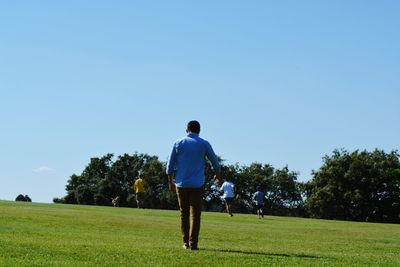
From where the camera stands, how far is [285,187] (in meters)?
138

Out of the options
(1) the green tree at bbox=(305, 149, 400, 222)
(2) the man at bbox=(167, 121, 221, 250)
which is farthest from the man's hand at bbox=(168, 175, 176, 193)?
(1) the green tree at bbox=(305, 149, 400, 222)

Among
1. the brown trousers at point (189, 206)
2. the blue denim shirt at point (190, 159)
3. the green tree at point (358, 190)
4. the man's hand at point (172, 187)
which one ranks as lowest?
the brown trousers at point (189, 206)

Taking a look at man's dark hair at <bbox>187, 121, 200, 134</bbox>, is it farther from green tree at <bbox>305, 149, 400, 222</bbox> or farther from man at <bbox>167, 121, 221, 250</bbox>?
green tree at <bbox>305, 149, 400, 222</bbox>

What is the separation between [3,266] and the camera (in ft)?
33.2

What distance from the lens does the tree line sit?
106m

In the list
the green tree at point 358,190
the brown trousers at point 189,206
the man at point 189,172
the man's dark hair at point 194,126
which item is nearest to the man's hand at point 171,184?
the man at point 189,172

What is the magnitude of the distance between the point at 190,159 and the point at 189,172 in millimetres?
280

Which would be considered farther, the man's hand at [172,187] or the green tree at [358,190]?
the green tree at [358,190]

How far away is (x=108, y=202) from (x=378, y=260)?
129 metres

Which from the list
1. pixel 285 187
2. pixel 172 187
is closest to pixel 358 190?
pixel 285 187

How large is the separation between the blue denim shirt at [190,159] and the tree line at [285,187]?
93.2 meters

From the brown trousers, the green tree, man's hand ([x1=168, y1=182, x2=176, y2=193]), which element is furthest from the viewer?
the green tree

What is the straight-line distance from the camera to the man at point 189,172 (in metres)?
14.1

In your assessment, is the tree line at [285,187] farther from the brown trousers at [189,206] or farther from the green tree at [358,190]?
the brown trousers at [189,206]
